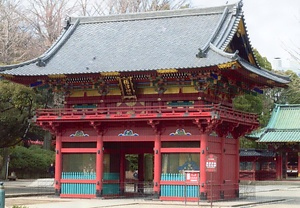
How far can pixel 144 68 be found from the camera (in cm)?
3011

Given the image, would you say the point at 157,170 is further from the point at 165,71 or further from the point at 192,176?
the point at 165,71

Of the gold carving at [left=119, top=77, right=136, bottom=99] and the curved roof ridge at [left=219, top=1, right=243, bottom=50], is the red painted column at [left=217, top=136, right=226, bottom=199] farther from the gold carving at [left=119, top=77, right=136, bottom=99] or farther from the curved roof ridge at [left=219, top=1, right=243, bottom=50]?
the gold carving at [left=119, top=77, right=136, bottom=99]

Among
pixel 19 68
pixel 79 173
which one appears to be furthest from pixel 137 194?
pixel 19 68

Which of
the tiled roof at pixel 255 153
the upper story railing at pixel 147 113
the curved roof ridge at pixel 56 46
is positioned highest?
the curved roof ridge at pixel 56 46

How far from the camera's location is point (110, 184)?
3266 cm

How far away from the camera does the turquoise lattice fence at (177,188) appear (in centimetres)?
2948

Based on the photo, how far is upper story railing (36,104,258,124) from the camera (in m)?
28.7

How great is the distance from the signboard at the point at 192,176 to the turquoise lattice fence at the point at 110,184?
5302 mm

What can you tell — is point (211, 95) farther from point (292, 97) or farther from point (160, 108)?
point (292, 97)

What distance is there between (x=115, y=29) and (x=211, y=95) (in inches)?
323

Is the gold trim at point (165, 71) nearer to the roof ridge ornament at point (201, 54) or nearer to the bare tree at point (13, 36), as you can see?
the roof ridge ornament at point (201, 54)

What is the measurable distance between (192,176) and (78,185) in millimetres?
6724

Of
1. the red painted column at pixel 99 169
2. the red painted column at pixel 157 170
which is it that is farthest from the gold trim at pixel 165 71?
the red painted column at pixel 99 169

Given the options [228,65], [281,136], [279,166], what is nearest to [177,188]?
[228,65]
